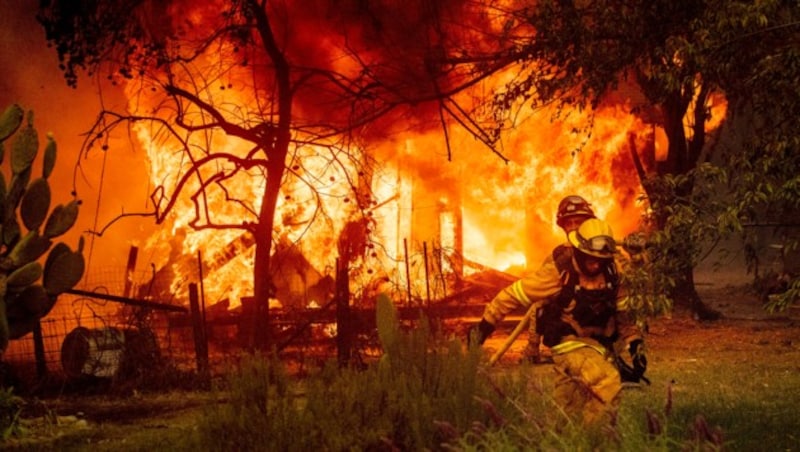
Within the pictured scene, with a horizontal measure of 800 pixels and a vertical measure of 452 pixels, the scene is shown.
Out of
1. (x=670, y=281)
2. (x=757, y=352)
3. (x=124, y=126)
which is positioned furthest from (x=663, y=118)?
(x=124, y=126)

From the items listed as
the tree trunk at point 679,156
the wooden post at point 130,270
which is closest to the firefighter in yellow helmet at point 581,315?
the tree trunk at point 679,156

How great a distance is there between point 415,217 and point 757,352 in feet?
33.6

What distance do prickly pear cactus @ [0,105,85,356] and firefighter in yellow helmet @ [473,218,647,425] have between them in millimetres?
5017

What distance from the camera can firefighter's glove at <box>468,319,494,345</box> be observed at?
5977 millimetres

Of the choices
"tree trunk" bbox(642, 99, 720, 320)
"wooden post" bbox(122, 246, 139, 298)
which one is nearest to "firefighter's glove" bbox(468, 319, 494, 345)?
"tree trunk" bbox(642, 99, 720, 320)

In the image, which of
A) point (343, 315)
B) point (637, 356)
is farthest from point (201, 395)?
point (637, 356)

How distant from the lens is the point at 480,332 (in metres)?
6.12

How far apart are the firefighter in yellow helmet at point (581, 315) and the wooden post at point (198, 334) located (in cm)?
557

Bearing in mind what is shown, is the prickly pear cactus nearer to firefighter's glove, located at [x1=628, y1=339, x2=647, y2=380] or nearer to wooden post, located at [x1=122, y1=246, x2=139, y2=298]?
firefighter's glove, located at [x1=628, y1=339, x2=647, y2=380]

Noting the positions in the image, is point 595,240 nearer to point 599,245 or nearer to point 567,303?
point 599,245

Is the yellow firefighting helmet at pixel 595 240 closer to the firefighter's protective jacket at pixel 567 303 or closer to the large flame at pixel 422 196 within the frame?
the firefighter's protective jacket at pixel 567 303

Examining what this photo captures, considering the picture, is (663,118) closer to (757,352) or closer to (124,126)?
(757,352)

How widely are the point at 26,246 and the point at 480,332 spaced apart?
529cm

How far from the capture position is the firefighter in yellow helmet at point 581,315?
6.11 m
